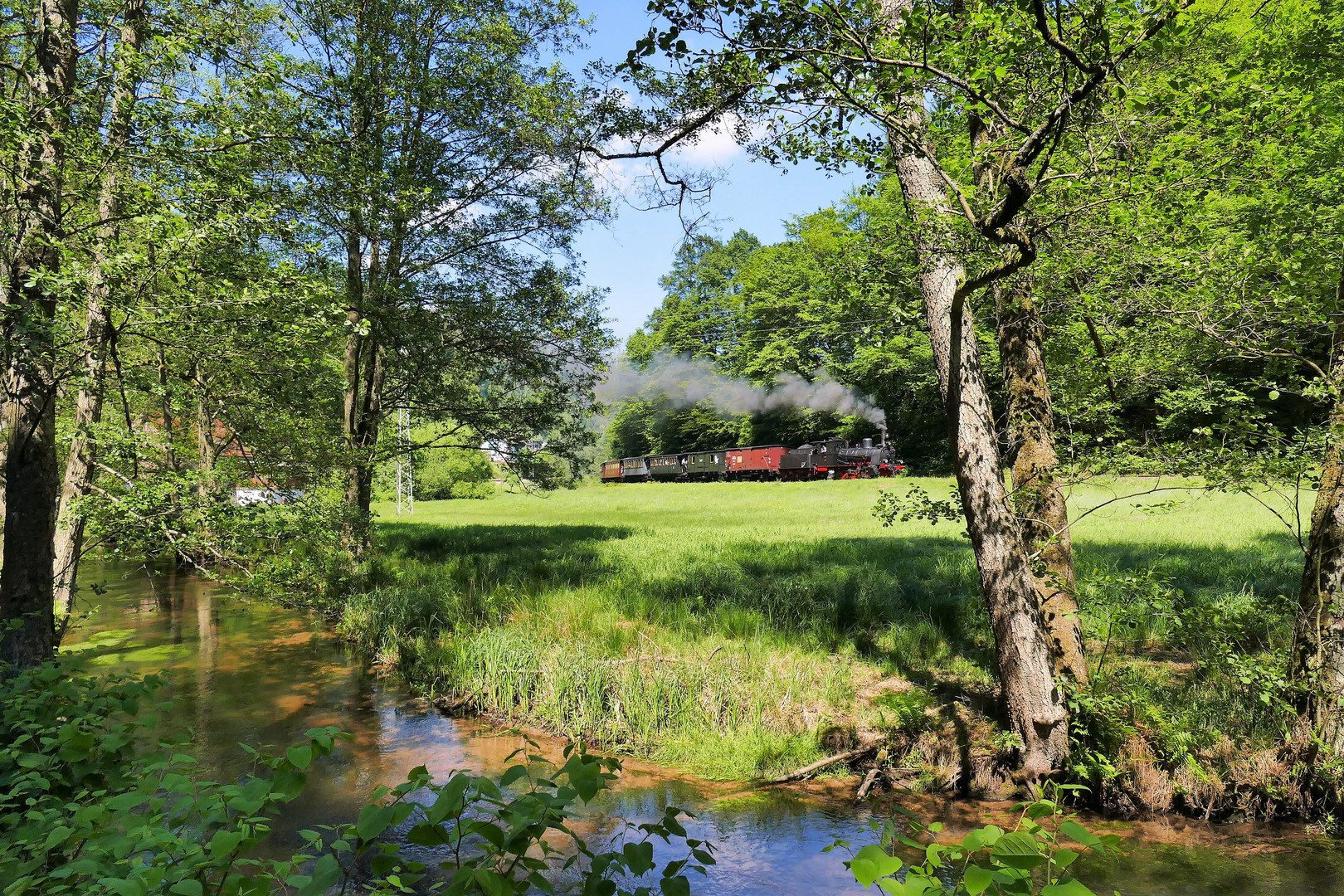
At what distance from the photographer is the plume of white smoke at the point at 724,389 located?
43719mm

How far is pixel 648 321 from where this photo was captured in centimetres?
6025

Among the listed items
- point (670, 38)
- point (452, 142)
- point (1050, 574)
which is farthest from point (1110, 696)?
point (452, 142)

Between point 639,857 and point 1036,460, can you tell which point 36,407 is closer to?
point 639,857

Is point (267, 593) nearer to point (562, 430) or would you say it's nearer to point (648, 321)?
point (562, 430)

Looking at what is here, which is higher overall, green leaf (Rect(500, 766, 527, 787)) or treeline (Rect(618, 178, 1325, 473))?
treeline (Rect(618, 178, 1325, 473))

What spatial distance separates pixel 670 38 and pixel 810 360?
139 feet

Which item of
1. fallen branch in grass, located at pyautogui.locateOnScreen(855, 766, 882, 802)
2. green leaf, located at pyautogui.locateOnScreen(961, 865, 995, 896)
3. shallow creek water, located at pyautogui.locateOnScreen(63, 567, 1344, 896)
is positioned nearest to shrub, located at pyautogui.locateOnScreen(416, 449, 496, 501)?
shallow creek water, located at pyautogui.locateOnScreen(63, 567, 1344, 896)

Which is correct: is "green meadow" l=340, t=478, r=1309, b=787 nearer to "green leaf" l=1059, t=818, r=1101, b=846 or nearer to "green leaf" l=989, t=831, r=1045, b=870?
"green leaf" l=989, t=831, r=1045, b=870

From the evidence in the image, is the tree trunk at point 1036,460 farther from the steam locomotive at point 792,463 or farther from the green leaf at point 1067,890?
the steam locomotive at point 792,463

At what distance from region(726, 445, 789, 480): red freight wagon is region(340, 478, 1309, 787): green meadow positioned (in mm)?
24239

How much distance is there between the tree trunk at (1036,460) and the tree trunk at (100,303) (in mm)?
7051

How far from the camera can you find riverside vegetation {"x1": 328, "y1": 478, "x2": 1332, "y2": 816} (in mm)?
5488

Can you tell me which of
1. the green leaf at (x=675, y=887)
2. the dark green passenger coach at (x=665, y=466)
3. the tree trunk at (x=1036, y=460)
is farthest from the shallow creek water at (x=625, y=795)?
the dark green passenger coach at (x=665, y=466)

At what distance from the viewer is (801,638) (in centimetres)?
823
